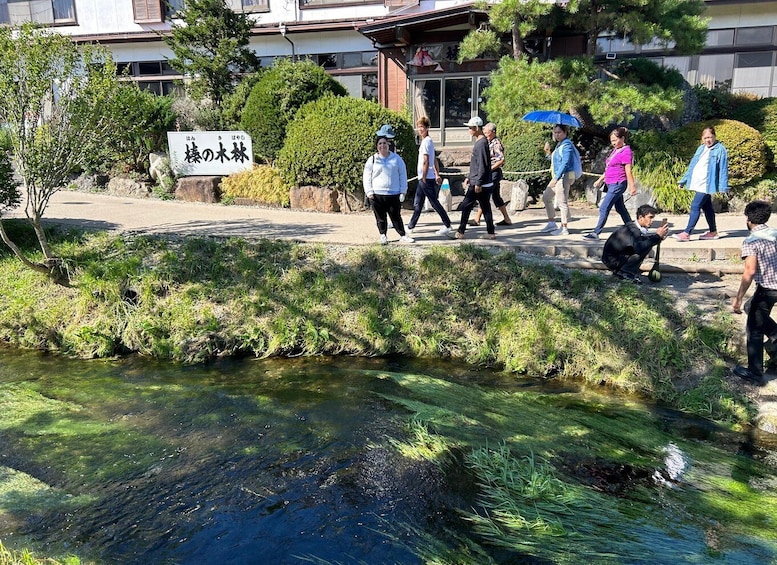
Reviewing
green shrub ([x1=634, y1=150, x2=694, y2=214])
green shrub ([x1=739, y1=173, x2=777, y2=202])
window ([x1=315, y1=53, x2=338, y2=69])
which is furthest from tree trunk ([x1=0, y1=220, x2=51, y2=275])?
window ([x1=315, y1=53, x2=338, y2=69])

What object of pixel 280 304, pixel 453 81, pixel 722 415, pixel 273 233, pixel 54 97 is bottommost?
pixel 722 415

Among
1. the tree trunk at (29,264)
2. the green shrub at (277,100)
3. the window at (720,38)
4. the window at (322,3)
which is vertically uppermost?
the window at (322,3)

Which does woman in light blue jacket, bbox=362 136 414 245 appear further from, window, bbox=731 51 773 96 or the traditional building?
window, bbox=731 51 773 96

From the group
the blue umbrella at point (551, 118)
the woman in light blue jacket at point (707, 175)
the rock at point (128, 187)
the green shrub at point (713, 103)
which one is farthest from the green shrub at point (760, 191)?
the rock at point (128, 187)

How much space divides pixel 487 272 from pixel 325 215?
14.5 ft

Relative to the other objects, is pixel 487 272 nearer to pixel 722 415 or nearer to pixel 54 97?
pixel 722 415

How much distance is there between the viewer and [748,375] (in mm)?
5945

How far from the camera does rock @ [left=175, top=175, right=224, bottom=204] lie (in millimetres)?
12719

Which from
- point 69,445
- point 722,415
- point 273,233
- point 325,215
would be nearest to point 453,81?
point 325,215

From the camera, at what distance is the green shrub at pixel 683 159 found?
36.8 feet

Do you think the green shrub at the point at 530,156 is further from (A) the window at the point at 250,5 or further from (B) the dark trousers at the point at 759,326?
(A) the window at the point at 250,5

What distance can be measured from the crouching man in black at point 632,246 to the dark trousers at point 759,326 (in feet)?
4.69

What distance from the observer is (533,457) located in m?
4.71

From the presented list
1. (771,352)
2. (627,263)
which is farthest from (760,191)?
(771,352)
